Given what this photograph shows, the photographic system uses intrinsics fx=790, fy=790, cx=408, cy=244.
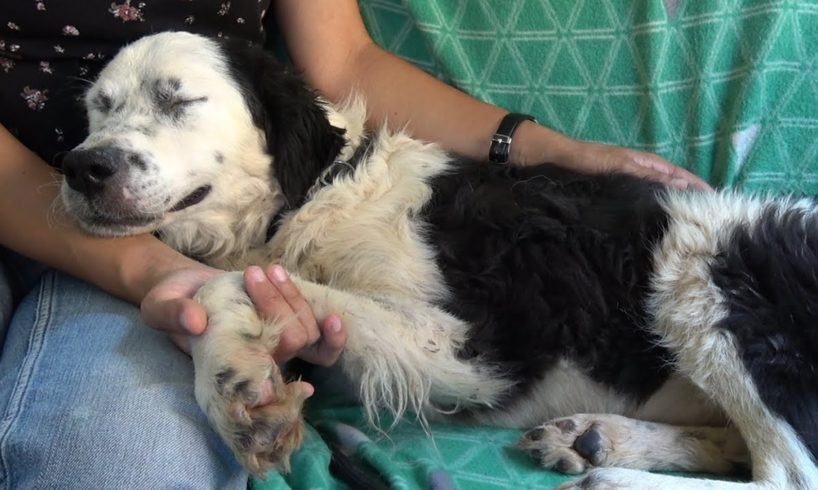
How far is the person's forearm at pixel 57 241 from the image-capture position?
185cm

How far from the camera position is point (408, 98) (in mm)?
2408

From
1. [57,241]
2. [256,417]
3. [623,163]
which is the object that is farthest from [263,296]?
[623,163]

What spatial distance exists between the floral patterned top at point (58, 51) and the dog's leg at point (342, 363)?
0.80 metres

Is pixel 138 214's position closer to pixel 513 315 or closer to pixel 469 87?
pixel 513 315

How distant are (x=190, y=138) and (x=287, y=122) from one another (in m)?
0.26

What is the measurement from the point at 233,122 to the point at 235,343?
709 mm

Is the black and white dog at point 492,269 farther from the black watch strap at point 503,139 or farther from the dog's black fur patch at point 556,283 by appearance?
the black watch strap at point 503,139

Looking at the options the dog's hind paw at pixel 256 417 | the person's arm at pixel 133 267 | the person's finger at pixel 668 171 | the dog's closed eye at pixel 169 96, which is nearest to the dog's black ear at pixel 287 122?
the dog's closed eye at pixel 169 96

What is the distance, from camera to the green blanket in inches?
88.5

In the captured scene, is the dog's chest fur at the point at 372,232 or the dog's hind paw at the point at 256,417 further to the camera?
the dog's chest fur at the point at 372,232

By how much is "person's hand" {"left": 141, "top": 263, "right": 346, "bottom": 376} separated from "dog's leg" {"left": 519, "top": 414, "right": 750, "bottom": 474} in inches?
20.0

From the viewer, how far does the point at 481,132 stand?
2.33 metres

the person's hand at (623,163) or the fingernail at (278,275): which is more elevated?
the person's hand at (623,163)

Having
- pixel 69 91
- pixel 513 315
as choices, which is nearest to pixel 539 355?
pixel 513 315
